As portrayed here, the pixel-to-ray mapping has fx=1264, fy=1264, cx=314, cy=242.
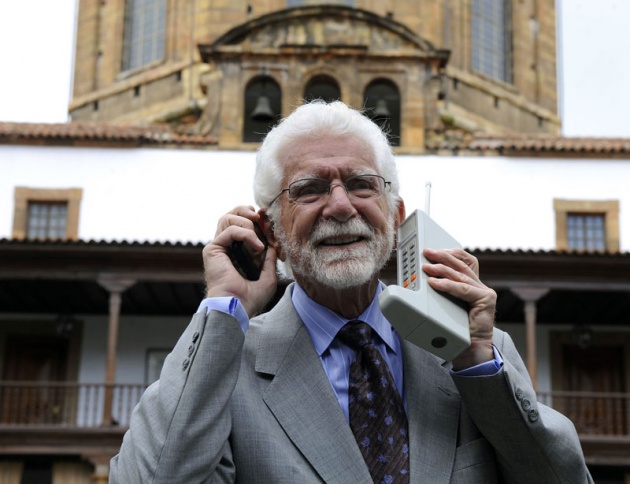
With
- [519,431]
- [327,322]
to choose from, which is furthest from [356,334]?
[519,431]

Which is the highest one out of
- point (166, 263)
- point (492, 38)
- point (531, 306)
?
point (492, 38)

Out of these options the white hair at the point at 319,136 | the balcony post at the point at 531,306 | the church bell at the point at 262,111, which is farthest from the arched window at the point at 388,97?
the white hair at the point at 319,136

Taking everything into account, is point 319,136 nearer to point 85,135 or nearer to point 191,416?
point 191,416

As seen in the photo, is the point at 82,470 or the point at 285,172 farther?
the point at 82,470

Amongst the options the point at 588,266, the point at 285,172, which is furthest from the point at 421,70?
the point at 285,172

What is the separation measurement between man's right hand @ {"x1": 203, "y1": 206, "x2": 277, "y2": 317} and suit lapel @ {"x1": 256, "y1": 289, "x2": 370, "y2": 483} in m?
0.11

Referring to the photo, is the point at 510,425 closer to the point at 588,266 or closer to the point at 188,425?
the point at 188,425

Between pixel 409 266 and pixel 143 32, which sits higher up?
pixel 143 32

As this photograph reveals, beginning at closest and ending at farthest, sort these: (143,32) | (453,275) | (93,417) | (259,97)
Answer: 1. (453,275)
2. (93,417)
3. (259,97)
4. (143,32)

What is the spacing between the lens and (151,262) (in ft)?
67.6

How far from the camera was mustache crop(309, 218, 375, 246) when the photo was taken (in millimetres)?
3074

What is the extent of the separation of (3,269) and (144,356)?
2878mm

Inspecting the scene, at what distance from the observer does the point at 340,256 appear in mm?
3064

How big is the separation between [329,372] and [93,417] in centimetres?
1802
